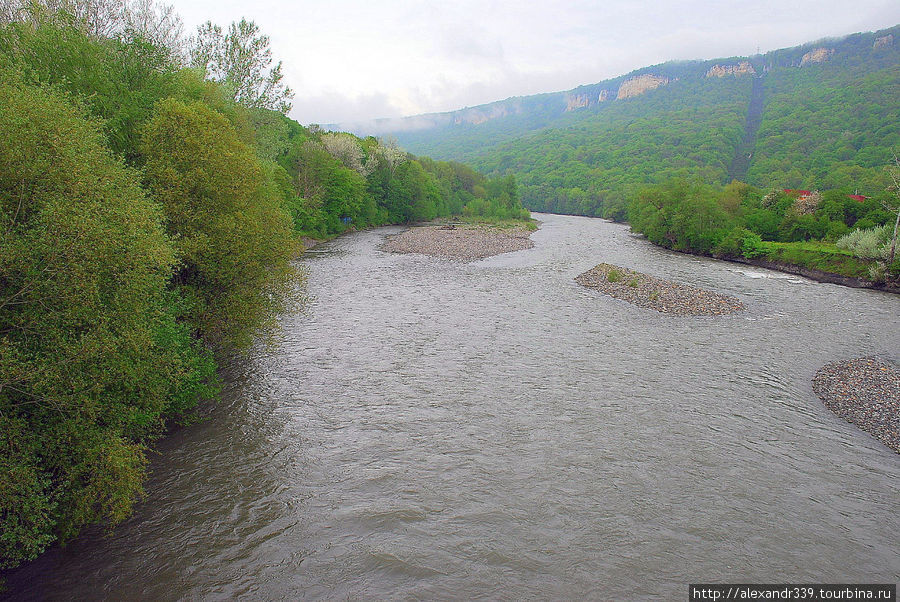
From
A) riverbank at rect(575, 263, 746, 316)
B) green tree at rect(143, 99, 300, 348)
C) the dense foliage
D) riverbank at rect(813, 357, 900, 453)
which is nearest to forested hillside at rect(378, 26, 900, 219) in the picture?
the dense foliage

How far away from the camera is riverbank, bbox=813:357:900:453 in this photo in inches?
658

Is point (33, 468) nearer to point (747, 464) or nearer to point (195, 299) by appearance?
point (195, 299)

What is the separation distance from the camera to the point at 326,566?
10.5m

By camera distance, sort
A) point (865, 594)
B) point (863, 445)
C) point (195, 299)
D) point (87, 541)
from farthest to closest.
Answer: point (195, 299) → point (863, 445) → point (87, 541) → point (865, 594)

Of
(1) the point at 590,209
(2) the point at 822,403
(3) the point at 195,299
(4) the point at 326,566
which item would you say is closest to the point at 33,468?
(4) the point at 326,566

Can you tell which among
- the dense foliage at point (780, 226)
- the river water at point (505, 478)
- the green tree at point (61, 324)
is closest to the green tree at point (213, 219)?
the river water at point (505, 478)

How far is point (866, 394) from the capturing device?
18844 millimetres

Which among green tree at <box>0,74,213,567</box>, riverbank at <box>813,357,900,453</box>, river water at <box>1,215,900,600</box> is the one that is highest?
green tree at <box>0,74,213,567</box>

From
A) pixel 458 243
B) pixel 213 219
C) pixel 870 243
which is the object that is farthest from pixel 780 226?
pixel 213 219

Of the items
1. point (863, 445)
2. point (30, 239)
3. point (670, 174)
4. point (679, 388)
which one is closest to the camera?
point (30, 239)

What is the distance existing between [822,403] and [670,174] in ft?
430

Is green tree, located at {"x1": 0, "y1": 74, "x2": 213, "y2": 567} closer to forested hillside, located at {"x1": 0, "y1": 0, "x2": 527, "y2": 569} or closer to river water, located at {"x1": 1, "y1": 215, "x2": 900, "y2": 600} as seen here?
forested hillside, located at {"x1": 0, "y1": 0, "x2": 527, "y2": 569}

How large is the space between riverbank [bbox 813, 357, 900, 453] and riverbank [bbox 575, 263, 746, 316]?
9984mm

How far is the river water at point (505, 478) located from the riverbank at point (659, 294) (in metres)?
5.46
